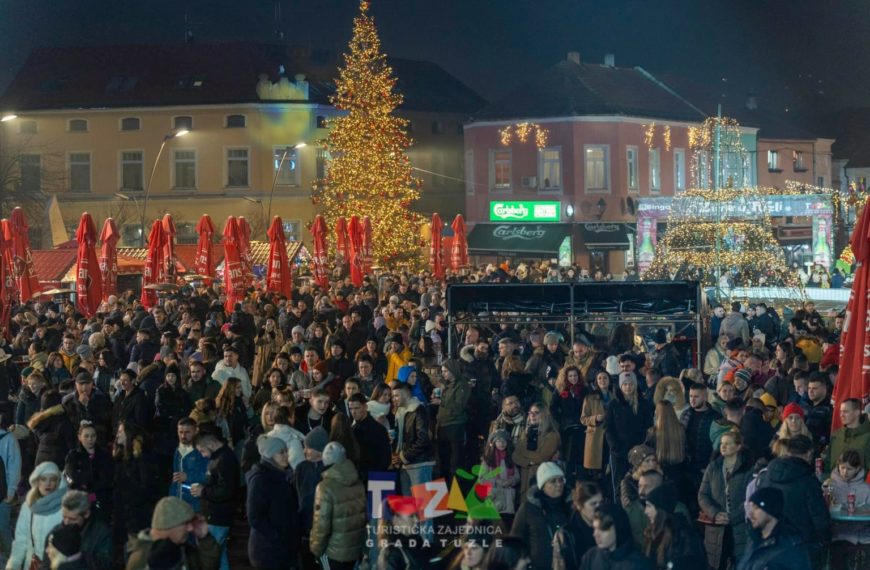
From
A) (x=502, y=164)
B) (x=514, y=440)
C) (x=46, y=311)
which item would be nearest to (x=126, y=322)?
(x=46, y=311)

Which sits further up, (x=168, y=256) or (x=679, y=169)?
(x=679, y=169)

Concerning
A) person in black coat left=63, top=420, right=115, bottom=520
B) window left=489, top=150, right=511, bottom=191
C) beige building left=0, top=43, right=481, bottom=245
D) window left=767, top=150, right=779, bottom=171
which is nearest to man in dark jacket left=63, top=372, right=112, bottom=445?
person in black coat left=63, top=420, right=115, bottom=520

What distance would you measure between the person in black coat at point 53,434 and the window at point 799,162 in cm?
6082

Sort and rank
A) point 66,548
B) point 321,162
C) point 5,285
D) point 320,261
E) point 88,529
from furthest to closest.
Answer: point 321,162, point 320,261, point 5,285, point 88,529, point 66,548

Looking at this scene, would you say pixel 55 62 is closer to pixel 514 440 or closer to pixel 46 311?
pixel 46 311

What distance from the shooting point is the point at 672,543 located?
8.23 meters

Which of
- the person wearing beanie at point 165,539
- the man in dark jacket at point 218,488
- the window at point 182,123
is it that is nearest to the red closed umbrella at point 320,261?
the window at point 182,123

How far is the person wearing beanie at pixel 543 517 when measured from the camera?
29.6 feet

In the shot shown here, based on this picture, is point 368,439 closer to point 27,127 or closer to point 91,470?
point 91,470

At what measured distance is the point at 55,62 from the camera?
2489 inches

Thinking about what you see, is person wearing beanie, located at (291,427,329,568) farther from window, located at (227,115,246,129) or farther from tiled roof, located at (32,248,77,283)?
window, located at (227,115,246,129)

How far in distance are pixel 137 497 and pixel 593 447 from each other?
13.6 ft

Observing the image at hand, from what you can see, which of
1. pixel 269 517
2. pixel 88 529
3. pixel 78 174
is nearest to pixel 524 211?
pixel 78 174

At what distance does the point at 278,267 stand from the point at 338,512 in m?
20.3
